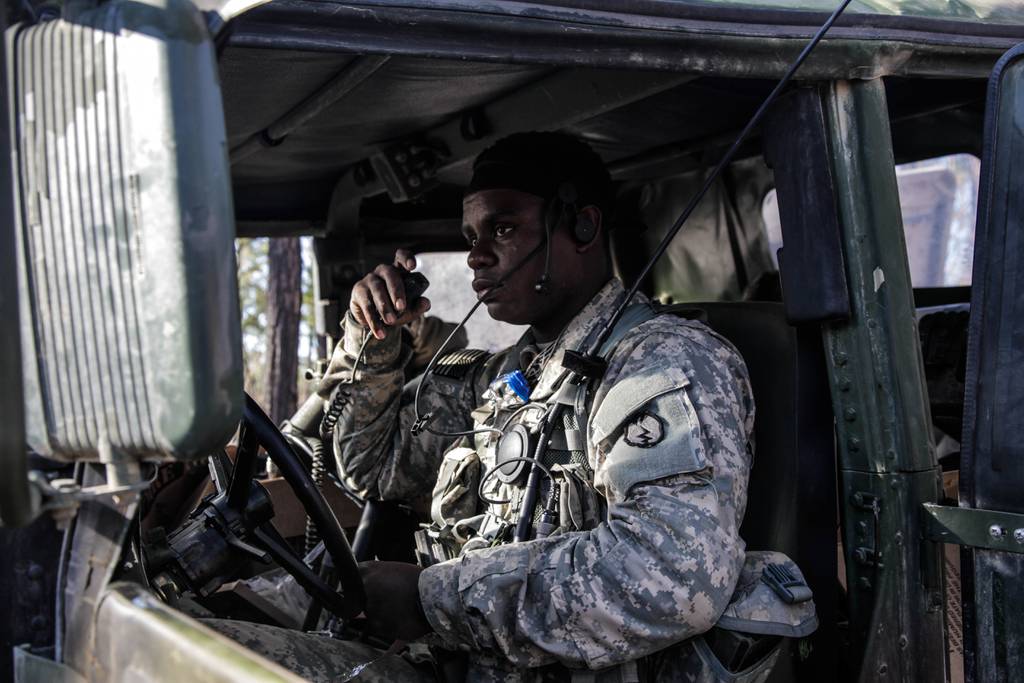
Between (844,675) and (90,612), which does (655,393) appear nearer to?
(844,675)

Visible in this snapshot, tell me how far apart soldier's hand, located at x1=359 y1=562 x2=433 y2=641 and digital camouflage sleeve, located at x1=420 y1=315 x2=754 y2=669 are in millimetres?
34

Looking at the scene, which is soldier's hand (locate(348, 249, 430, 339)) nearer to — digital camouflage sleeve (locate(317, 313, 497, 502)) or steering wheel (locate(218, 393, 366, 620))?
digital camouflage sleeve (locate(317, 313, 497, 502))

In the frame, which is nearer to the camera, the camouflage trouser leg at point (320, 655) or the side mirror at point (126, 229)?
the side mirror at point (126, 229)

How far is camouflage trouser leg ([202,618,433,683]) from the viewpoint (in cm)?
196

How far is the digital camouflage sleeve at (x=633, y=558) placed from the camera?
188 centimetres

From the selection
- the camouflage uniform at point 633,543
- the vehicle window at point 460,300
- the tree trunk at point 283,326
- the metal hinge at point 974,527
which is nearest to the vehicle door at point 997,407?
the metal hinge at point 974,527

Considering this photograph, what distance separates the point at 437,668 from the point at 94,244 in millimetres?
1387

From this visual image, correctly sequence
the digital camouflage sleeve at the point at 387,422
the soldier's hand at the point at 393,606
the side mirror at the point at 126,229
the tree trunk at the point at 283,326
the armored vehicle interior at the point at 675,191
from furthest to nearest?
the tree trunk at the point at 283,326 < the digital camouflage sleeve at the point at 387,422 < the soldier's hand at the point at 393,606 < the armored vehicle interior at the point at 675,191 < the side mirror at the point at 126,229

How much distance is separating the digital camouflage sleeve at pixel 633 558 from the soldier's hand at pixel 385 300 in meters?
0.75

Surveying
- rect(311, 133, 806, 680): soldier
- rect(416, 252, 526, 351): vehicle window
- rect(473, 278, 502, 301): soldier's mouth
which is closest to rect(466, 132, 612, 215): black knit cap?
rect(311, 133, 806, 680): soldier

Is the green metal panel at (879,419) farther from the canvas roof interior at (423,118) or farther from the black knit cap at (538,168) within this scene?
the black knit cap at (538,168)

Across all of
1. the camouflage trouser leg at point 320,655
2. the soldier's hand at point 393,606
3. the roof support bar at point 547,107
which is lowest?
the camouflage trouser leg at point 320,655

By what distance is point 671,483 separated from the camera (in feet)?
6.41

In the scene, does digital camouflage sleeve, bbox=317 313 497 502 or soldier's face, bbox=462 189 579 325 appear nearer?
soldier's face, bbox=462 189 579 325
